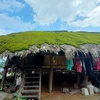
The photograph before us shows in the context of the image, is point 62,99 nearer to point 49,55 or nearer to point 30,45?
point 49,55

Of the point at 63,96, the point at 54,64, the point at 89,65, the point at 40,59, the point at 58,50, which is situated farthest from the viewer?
the point at 40,59

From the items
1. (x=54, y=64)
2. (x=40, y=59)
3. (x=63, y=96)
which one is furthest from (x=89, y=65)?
(x=40, y=59)

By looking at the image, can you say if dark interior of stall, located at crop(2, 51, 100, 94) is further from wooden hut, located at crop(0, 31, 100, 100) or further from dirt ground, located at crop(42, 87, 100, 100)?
dirt ground, located at crop(42, 87, 100, 100)

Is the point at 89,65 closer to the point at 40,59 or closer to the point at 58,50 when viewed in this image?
the point at 58,50

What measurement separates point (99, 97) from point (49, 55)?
11.6 feet

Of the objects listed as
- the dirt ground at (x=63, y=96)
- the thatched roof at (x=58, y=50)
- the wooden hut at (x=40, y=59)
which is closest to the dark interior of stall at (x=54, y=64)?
the wooden hut at (x=40, y=59)

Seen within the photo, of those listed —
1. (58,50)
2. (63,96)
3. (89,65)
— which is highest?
(58,50)

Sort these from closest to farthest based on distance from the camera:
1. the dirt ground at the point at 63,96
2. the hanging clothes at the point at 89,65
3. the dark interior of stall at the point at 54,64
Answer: the dirt ground at the point at 63,96, the hanging clothes at the point at 89,65, the dark interior of stall at the point at 54,64

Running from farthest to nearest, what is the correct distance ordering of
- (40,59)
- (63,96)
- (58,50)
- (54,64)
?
(40,59), (54,64), (63,96), (58,50)

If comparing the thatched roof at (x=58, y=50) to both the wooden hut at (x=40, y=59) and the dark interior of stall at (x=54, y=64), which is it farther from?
the dark interior of stall at (x=54, y=64)

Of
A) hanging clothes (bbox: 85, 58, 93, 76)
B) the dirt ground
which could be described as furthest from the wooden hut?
hanging clothes (bbox: 85, 58, 93, 76)

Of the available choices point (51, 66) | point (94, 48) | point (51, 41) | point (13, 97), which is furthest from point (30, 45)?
point (94, 48)

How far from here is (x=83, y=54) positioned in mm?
9344

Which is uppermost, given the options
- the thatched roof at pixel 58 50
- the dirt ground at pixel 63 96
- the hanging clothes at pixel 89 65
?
the thatched roof at pixel 58 50
